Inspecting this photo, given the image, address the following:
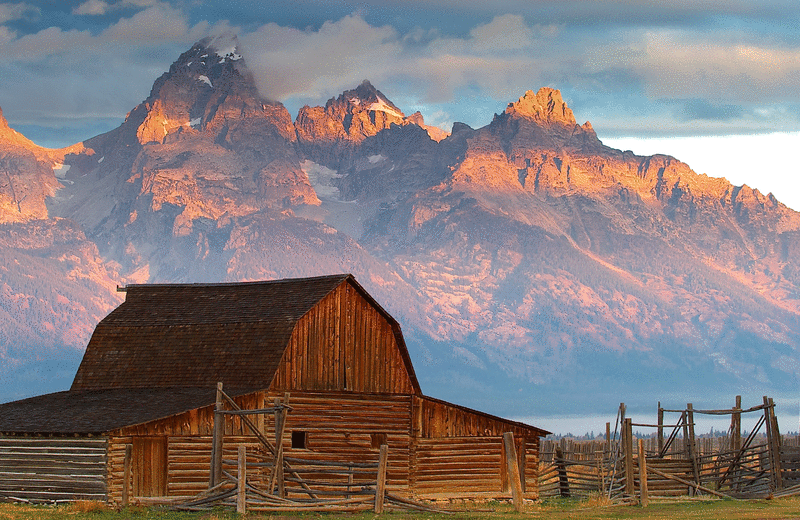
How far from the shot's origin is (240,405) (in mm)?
39344

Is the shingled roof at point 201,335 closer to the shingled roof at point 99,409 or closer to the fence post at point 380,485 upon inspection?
the shingled roof at point 99,409

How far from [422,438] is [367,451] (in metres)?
2.18

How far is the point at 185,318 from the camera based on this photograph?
45969mm

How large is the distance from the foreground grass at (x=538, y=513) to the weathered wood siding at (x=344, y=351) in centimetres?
795

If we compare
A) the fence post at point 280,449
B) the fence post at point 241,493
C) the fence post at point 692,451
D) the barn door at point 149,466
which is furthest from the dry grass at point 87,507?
the fence post at point 692,451

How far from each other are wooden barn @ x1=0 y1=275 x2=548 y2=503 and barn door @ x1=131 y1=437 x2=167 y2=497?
0.04 m

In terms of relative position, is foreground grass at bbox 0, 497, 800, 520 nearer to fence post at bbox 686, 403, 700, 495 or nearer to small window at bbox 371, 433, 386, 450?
fence post at bbox 686, 403, 700, 495

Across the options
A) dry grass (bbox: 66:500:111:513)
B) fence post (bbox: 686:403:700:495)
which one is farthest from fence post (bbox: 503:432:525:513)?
fence post (bbox: 686:403:700:495)

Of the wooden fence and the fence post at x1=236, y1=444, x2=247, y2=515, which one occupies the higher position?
the wooden fence

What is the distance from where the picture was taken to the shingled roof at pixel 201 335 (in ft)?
140

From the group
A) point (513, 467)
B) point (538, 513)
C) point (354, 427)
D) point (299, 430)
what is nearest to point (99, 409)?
point (299, 430)

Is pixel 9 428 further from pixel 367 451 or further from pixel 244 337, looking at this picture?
pixel 367 451

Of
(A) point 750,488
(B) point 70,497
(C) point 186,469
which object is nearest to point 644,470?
(A) point 750,488

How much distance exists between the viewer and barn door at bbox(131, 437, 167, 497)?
125 ft
